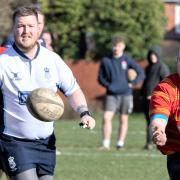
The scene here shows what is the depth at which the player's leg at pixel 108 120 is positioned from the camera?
14.0 m

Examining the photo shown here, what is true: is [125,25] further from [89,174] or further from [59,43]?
[89,174]

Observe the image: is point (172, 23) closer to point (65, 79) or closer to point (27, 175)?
point (65, 79)

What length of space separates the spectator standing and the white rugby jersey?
1126 millimetres

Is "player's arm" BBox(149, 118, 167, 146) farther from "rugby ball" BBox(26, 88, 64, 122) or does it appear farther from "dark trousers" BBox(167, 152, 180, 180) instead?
"rugby ball" BBox(26, 88, 64, 122)

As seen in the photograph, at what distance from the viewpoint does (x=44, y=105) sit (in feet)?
20.5

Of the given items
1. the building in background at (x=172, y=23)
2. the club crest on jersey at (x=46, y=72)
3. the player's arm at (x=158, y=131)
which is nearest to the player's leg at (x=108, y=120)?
the club crest on jersey at (x=46, y=72)

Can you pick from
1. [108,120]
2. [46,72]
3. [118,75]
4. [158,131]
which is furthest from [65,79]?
[118,75]

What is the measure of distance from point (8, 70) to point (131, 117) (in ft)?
67.1

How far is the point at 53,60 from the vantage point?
A: 257 inches

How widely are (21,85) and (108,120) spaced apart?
7843 millimetres

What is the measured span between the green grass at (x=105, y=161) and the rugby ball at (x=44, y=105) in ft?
12.5

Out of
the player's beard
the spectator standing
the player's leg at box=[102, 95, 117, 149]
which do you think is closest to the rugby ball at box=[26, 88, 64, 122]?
the player's beard

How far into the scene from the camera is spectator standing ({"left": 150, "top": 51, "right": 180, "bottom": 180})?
5453 mm

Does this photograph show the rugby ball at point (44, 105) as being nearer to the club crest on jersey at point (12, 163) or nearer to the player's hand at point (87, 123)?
the player's hand at point (87, 123)
